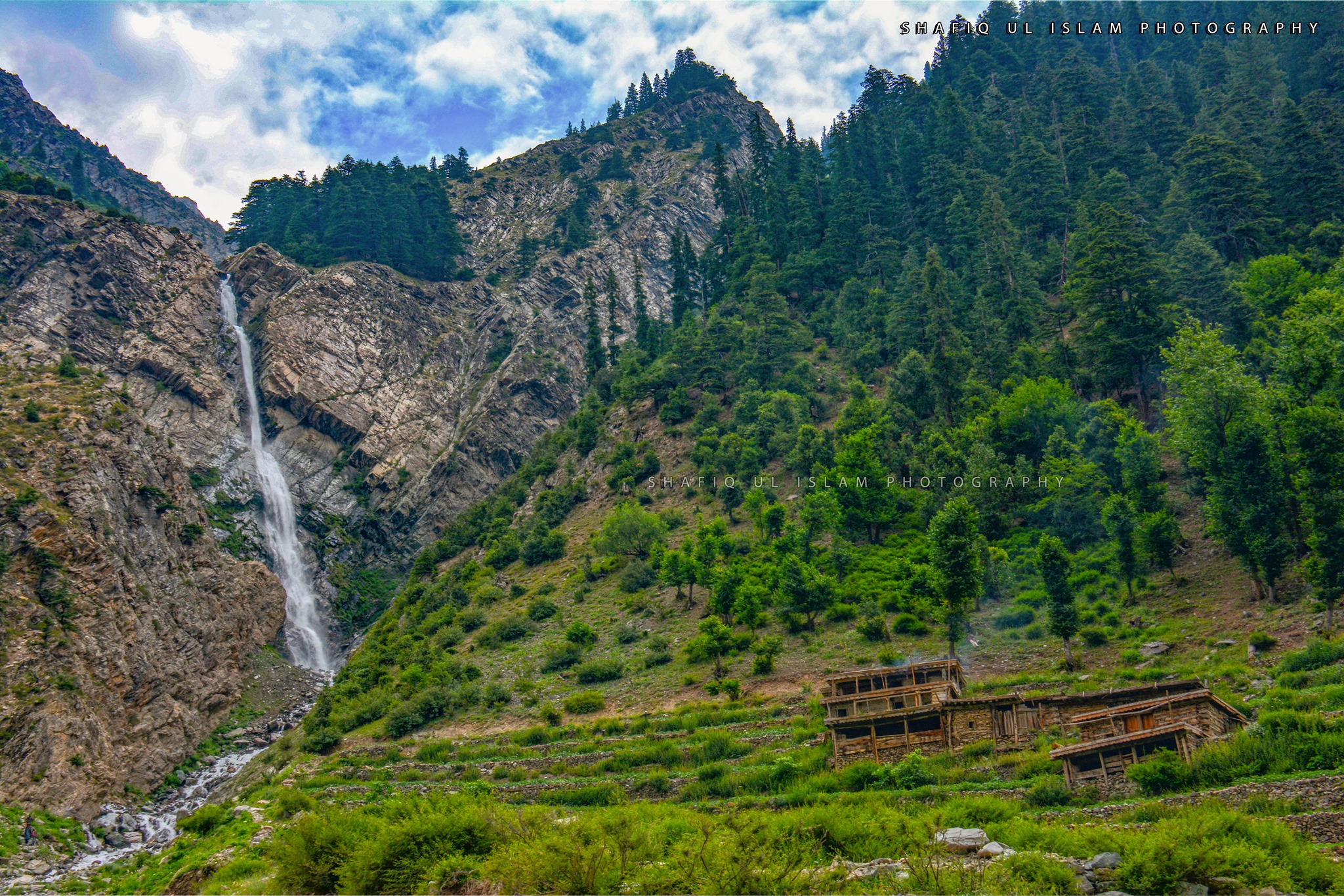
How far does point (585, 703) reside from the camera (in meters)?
43.4

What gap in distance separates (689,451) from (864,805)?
50251 mm

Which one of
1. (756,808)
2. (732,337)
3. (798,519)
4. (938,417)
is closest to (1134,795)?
(756,808)

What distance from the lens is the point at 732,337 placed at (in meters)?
77.8

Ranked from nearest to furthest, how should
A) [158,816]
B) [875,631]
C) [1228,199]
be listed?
[875,631] → [158,816] → [1228,199]

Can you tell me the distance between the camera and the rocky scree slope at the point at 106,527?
4481 cm

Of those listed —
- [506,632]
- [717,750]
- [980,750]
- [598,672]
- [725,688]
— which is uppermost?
[506,632]

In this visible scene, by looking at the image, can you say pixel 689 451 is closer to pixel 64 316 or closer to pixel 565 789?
pixel 565 789

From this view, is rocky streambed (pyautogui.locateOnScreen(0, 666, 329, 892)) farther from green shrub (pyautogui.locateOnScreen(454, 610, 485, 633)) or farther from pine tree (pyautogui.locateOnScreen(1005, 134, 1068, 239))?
pine tree (pyautogui.locateOnScreen(1005, 134, 1068, 239))

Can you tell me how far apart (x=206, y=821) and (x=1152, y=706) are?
3776cm

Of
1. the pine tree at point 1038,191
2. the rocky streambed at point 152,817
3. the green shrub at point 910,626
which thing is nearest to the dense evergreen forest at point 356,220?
the rocky streambed at point 152,817

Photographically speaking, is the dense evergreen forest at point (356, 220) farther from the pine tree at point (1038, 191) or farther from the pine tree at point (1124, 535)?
the pine tree at point (1124, 535)

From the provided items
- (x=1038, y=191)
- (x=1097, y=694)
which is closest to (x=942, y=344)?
(x=1038, y=191)

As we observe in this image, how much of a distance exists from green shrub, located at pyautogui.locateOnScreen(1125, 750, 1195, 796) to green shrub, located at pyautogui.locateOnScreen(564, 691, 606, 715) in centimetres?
2736

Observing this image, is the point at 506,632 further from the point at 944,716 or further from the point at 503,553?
the point at 944,716
